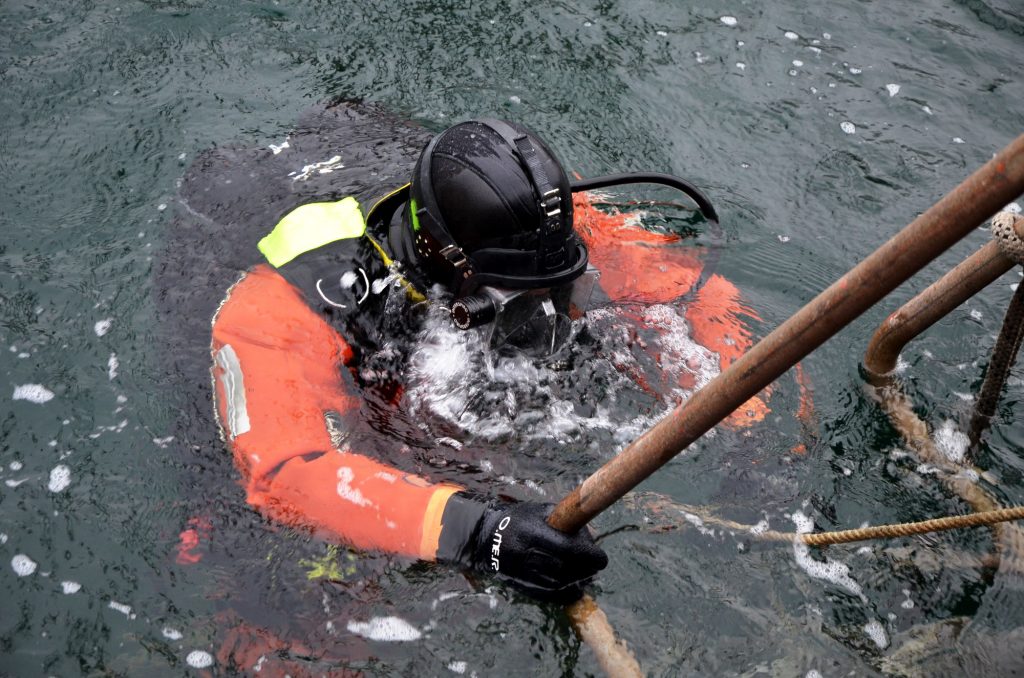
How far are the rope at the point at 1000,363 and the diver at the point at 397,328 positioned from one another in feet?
5.01

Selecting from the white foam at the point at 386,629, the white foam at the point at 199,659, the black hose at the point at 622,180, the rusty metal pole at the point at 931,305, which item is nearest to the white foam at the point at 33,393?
the white foam at the point at 199,659

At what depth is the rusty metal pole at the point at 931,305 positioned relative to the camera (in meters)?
3.39

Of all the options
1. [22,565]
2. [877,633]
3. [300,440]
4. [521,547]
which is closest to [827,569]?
[877,633]

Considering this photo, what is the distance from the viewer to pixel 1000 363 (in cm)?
373

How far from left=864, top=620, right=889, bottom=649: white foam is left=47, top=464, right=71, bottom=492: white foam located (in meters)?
3.32

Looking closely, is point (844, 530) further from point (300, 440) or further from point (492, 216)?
point (300, 440)

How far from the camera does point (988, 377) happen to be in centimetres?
383

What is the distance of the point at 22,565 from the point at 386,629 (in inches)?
59.4

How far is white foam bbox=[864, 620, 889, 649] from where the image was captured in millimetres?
3357

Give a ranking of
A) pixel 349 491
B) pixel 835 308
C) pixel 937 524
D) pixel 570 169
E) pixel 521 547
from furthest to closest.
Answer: pixel 570 169
pixel 349 491
pixel 521 547
pixel 937 524
pixel 835 308

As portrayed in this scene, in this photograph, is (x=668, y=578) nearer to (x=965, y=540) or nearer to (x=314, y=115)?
(x=965, y=540)

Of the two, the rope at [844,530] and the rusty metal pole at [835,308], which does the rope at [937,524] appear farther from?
the rusty metal pole at [835,308]

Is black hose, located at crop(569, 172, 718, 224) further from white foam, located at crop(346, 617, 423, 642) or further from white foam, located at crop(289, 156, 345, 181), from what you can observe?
white foam, located at crop(346, 617, 423, 642)

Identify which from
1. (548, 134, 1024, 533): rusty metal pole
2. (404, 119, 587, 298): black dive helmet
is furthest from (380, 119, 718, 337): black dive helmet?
(548, 134, 1024, 533): rusty metal pole
